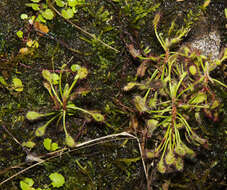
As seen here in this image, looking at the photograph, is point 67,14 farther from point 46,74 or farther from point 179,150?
point 179,150

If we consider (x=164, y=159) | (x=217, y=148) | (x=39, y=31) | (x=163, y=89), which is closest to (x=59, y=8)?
(x=39, y=31)

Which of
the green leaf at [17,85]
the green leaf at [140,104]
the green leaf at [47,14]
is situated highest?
the green leaf at [47,14]

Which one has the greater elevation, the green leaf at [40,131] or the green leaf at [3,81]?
the green leaf at [3,81]

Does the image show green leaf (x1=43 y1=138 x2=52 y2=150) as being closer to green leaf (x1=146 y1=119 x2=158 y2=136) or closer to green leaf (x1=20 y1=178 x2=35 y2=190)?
green leaf (x1=20 y1=178 x2=35 y2=190)

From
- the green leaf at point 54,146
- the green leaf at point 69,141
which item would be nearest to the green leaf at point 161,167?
the green leaf at point 69,141

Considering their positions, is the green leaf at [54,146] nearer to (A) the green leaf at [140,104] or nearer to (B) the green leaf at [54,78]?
(B) the green leaf at [54,78]

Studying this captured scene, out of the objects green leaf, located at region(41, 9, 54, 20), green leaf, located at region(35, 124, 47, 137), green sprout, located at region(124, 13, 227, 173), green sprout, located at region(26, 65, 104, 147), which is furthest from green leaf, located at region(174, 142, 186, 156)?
green leaf, located at region(41, 9, 54, 20)

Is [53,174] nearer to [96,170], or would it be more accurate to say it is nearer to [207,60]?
[96,170]
